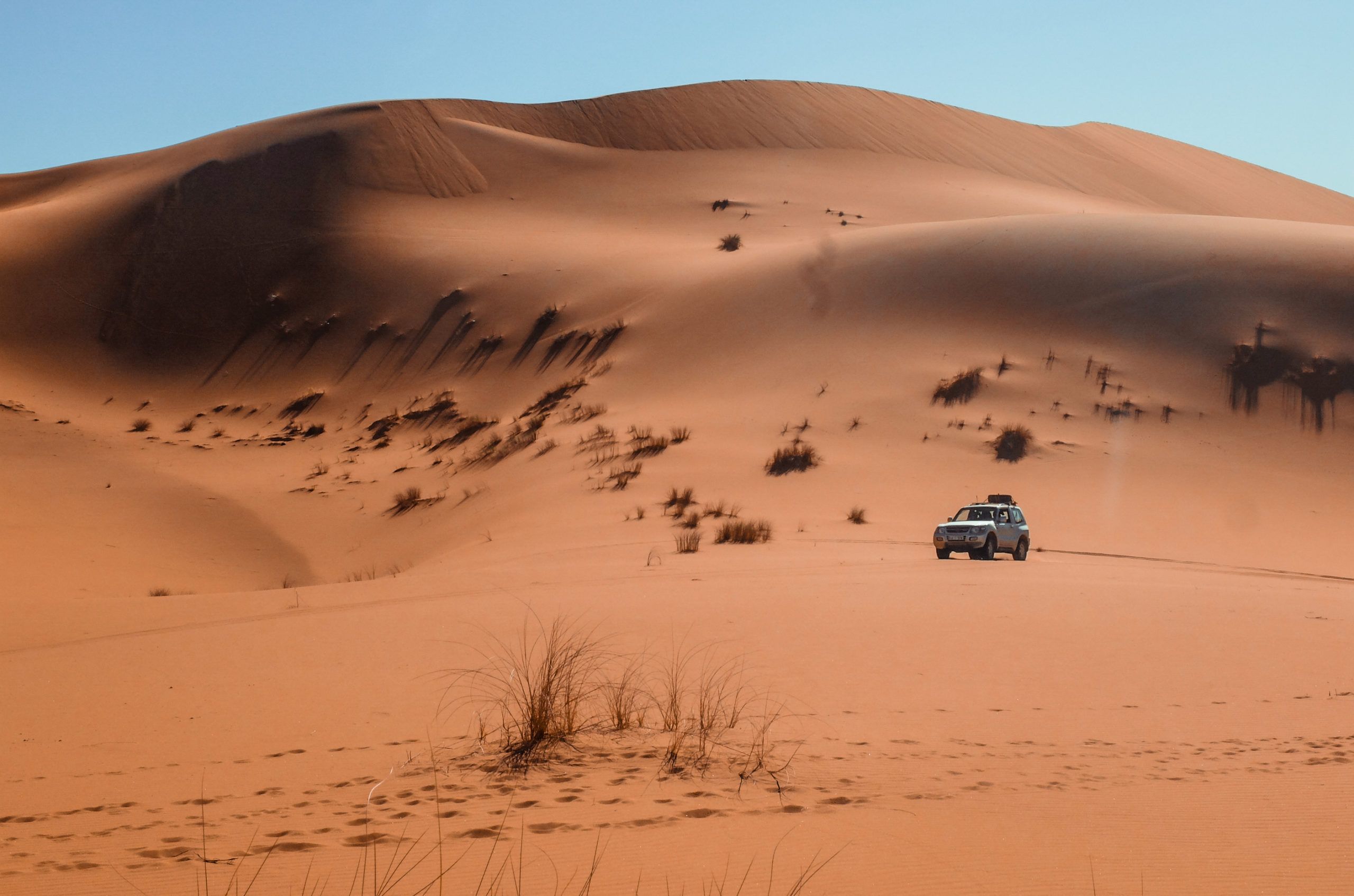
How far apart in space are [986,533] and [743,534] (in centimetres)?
375

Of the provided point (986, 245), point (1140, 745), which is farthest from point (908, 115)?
point (1140, 745)

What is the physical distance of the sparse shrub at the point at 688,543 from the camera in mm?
15555

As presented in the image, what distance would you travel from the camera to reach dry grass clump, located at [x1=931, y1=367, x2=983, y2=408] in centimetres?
2666

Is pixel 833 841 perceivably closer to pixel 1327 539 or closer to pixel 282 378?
pixel 1327 539

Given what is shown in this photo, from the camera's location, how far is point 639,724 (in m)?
6.16

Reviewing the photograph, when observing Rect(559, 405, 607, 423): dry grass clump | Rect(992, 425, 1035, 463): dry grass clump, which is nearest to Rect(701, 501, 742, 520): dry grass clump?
Rect(992, 425, 1035, 463): dry grass clump

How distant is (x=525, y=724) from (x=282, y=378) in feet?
109

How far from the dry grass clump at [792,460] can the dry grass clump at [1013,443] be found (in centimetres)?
427

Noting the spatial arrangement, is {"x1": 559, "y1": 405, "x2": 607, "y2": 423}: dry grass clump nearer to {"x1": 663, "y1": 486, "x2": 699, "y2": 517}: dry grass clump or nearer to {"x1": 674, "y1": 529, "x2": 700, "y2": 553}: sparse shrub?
{"x1": 663, "y1": 486, "x2": 699, "y2": 517}: dry grass clump

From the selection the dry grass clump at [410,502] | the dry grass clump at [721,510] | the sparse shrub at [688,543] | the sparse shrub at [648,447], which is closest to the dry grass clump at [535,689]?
the sparse shrub at [688,543]

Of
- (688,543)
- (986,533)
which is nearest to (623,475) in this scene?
(688,543)

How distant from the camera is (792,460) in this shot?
2309cm

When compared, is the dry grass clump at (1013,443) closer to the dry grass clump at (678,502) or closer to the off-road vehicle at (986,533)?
the off-road vehicle at (986,533)

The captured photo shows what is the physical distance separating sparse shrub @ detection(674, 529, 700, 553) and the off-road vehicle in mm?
3690
